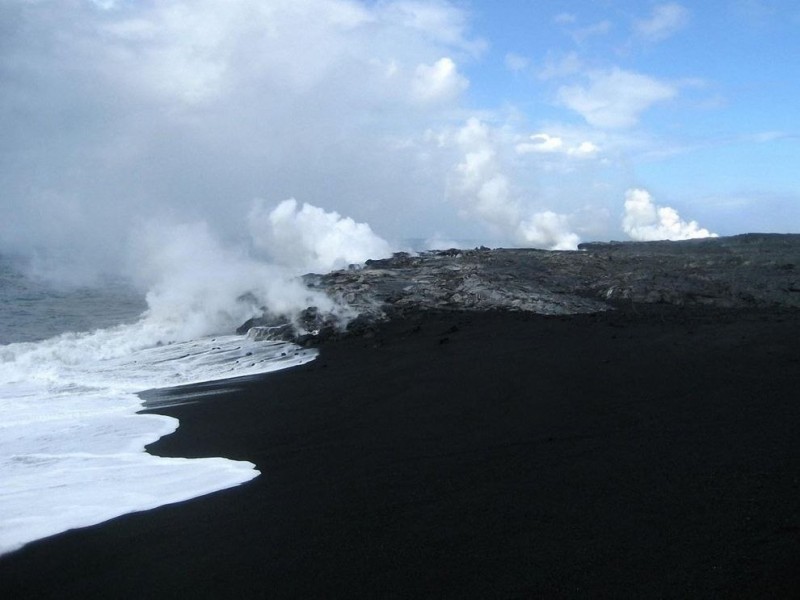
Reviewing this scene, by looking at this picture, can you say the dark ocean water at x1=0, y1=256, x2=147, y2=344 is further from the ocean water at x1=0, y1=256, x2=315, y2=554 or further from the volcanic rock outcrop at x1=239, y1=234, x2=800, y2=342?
the volcanic rock outcrop at x1=239, y1=234, x2=800, y2=342

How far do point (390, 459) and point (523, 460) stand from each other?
141 centimetres

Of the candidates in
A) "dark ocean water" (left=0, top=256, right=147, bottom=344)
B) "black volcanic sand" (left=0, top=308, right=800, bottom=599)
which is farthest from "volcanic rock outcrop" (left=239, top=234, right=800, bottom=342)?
"dark ocean water" (left=0, top=256, right=147, bottom=344)

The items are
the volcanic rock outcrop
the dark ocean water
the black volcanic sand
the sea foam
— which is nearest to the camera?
the black volcanic sand

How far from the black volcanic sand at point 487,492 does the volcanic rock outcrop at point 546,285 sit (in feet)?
17.9

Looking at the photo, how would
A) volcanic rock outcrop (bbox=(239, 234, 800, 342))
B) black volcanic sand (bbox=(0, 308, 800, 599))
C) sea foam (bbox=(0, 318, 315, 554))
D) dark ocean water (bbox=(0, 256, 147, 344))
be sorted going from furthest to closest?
dark ocean water (bbox=(0, 256, 147, 344)), volcanic rock outcrop (bbox=(239, 234, 800, 342)), sea foam (bbox=(0, 318, 315, 554)), black volcanic sand (bbox=(0, 308, 800, 599))

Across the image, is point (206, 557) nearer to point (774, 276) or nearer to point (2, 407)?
point (2, 407)

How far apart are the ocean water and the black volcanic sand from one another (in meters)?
0.48

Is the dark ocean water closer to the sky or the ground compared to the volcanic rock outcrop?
closer to the sky

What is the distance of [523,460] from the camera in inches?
273

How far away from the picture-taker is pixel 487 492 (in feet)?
20.0

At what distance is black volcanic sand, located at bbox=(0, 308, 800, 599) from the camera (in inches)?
184

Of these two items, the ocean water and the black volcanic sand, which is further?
the ocean water

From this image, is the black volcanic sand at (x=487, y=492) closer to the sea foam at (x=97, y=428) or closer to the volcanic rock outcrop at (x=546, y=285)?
the sea foam at (x=97, y=428)

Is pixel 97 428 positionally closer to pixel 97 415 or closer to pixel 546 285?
pixel 97 415
